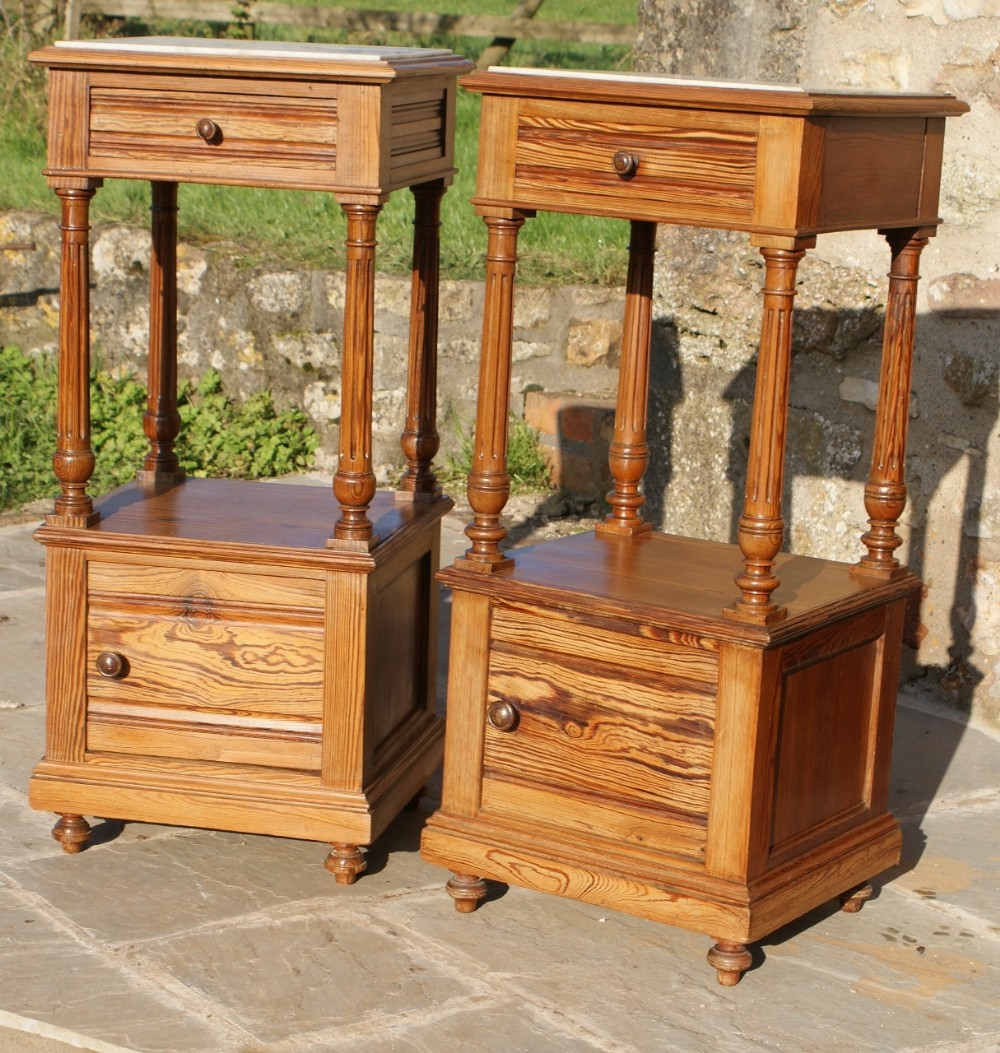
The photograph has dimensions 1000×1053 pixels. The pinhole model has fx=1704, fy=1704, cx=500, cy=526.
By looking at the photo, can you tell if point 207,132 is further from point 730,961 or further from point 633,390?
point 730,961

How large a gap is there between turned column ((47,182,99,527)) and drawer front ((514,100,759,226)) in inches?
33.6

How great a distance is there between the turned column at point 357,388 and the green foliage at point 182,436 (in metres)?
2.96

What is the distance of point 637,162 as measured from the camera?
2949mm

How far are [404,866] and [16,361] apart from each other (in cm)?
380

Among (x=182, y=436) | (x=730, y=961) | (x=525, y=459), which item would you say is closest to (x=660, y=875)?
(x=730, y=961)

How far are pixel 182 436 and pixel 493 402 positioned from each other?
Result: 3352mm

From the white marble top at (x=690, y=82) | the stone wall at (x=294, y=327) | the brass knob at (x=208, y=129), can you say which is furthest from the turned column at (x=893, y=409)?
the stone wall at (x=294, y=327)

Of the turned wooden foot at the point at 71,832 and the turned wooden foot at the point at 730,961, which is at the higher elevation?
the turned wooden foot at the point at 730,961

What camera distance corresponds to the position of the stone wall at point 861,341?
414 cm

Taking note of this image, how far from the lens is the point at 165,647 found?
335 centimetres

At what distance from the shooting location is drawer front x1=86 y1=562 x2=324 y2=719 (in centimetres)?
329

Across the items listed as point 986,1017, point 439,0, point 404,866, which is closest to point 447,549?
point 404,866

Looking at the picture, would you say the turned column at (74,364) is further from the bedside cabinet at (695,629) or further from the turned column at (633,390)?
the turned column at (633,390)

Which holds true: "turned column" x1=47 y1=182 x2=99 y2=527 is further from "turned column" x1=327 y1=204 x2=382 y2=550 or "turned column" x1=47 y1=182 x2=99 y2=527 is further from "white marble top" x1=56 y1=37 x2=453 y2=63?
"turned column" x1=327 y1=204 x2=382 y2=550
